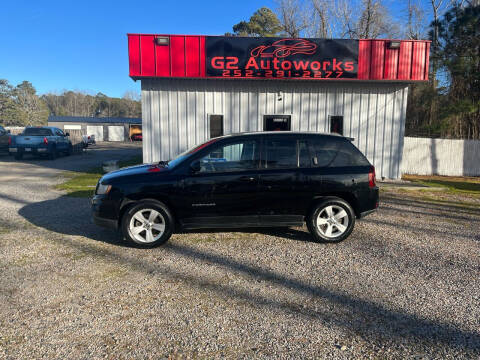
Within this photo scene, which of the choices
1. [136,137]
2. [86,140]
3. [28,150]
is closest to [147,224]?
[28,150]

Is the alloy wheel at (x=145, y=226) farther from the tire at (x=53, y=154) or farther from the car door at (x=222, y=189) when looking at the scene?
the tire at (x=53, y=154)

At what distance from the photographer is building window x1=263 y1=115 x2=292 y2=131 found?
1151 centimetres

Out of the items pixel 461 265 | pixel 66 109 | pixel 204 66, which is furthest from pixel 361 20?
pixel 66 109

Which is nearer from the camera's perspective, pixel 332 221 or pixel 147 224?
pixel 147 224

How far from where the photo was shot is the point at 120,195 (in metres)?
4.84

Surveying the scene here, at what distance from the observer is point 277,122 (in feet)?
37.9

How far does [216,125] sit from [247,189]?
22.5 feet

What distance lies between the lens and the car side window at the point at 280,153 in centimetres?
512

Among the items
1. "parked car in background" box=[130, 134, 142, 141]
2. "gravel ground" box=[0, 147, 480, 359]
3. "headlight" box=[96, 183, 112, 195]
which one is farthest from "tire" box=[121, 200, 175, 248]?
"parked car in background" box=[130, 134, 142, 141]

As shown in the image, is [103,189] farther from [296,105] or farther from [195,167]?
[296,105]

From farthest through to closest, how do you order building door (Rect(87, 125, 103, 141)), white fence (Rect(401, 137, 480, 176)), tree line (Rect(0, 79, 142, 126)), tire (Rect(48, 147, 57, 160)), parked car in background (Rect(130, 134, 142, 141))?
tree line (Rect(0, 79, 142, 126)) < building door (Rect(87, 125, 103, 141)) < parked car in background (Rect(130, 134, 142, 141)) < tire (Rect(48, 147, 57, 160)) < white fence (Rect(401, 137, 480, 176))

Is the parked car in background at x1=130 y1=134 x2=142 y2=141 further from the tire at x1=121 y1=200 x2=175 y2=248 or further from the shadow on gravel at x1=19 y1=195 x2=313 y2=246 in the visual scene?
the tire at x1=121 y1=200 x2=175 y2=248

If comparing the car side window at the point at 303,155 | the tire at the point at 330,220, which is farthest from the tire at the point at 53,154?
the tire at the point at 330,220

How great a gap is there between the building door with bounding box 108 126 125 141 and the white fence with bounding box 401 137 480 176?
168 ft
